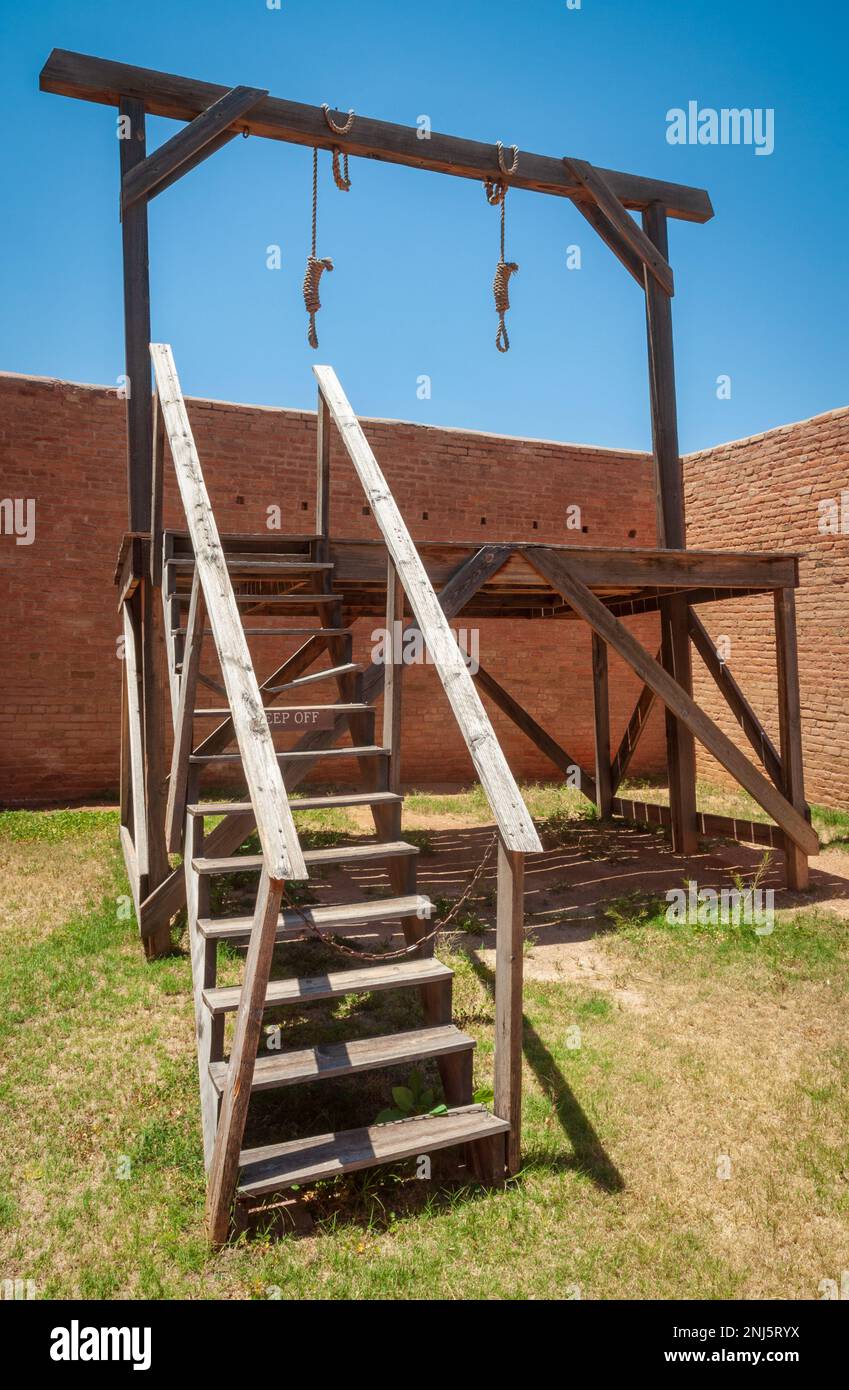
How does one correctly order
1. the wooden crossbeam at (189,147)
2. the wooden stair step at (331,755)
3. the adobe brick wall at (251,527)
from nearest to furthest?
the wooden stair step at (331,755), the wooden crossbeam at (189,147), the adobe brick wall at (251,527)

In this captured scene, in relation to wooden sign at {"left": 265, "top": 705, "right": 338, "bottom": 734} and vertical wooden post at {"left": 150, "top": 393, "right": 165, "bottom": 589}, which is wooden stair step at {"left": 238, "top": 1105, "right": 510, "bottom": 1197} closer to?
wooden sign at {"left": 265, "top": 705, "right": 338, "bottom": 734}

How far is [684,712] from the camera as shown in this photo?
579 cm

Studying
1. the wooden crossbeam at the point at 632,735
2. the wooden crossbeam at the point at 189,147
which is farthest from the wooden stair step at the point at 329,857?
the wooden crossbeam at the point at 632,735

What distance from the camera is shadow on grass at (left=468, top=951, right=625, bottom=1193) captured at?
8.89 feet

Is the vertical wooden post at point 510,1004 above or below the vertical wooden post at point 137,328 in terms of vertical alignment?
Result: below

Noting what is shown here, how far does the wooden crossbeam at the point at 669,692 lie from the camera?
5.48 meters

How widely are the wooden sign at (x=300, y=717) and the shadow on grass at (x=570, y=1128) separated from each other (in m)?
1.63

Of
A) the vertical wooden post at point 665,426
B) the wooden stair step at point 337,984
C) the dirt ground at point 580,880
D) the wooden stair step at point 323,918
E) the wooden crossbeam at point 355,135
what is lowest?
the dirt ground at point 580,880

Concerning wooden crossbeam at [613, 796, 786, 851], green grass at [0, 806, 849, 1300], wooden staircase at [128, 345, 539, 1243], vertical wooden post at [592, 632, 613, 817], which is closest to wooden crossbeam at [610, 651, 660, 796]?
vertical wooden post at [592, 632, 613, 817]

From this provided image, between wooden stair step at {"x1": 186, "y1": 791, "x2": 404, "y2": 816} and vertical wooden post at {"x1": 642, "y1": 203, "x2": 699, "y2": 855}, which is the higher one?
vertical wooden post at {"x1": 642, "y1": 203, "x2": 699, "y2": 855}

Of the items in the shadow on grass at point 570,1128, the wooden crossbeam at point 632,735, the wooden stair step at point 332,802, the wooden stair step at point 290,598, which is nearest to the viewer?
the shadow on grass at point 570,1128

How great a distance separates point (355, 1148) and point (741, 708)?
5.05 m

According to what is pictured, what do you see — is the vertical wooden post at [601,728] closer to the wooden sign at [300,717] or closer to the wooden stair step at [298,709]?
the wooden stair step at [298,709]
